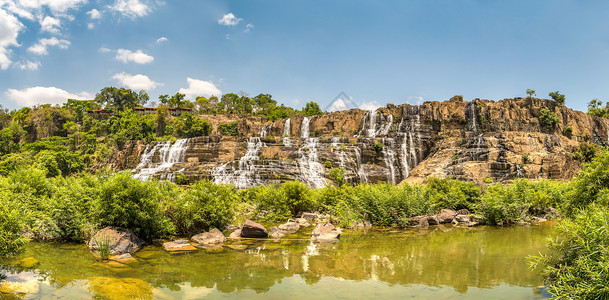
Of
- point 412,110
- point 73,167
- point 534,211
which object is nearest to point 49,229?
point 534,211

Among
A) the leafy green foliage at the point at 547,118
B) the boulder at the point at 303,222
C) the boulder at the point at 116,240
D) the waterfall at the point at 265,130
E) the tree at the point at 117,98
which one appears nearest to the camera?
the boulder at the point at 116,240

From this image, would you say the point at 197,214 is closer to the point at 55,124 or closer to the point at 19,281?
the point at 19,281

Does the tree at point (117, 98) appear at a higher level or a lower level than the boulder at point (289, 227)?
higher

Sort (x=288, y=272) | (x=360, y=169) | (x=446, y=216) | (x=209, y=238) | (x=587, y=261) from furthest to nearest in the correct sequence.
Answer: (x=360, y=169) < (x=446, y=216) < (x=209, y=238) < (x=288, y=272) < (x=587, y=261)

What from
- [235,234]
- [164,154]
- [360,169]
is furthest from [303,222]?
[164,154]

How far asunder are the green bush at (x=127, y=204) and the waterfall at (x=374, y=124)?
144ft

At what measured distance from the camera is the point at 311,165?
41688 mm

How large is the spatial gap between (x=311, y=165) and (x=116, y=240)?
3217 centimetres

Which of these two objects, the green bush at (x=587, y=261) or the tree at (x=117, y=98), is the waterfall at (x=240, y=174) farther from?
the tree at (x=117, y=98)

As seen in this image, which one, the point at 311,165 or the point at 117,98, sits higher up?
the point at 117,98

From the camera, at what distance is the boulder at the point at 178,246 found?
1118 centimetres

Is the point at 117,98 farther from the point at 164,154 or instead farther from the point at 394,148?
the point at 394,148

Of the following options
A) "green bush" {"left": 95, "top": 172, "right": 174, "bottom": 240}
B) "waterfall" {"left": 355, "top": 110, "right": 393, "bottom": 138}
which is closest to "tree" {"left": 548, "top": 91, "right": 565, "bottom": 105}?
"waterfall" {"left": 355, "top": 110, "right": 393, "bottom": 138}

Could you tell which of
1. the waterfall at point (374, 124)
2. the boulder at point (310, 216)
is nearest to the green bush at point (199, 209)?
the boulder at point (310, 216)
